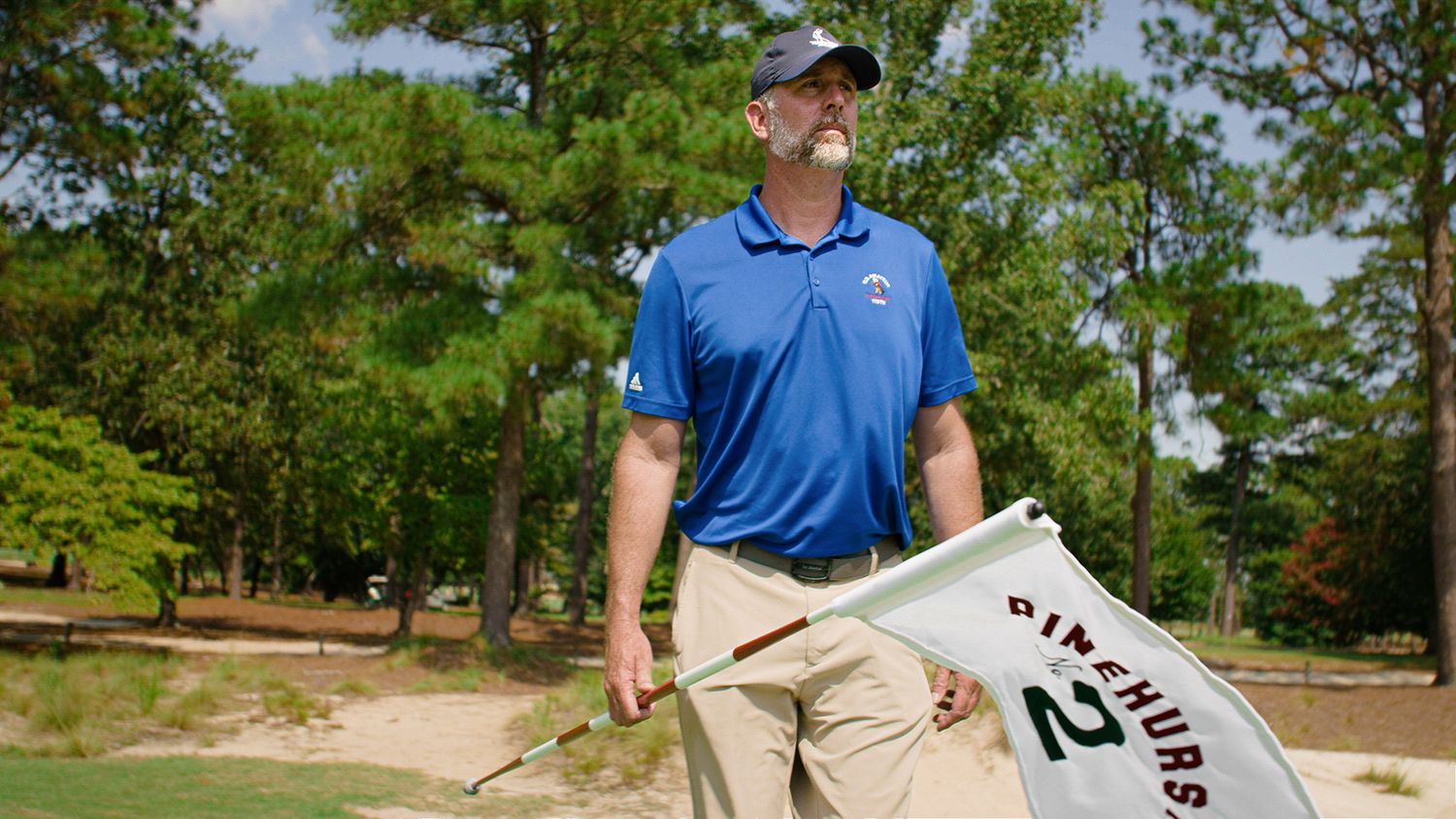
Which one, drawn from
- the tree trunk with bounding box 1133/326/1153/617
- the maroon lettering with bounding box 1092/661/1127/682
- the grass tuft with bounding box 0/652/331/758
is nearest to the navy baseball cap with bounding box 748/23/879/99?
the maroon lettering with bounding box 1092/661/1127/682

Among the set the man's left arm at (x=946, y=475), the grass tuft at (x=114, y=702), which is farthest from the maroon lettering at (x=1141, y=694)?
the grass tuft at (x=114, y=702)

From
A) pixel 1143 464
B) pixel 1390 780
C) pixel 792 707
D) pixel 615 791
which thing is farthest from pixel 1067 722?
pixel 1143 464

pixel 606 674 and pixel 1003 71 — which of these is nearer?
pixel 606 674

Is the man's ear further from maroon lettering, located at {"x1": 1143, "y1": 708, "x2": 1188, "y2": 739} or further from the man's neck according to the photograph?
maroon lettering, located at {"x1": 1143, "y1": 708, "x2": 1188, "y2": 739}

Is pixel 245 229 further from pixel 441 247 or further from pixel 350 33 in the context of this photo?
pixel 441 247

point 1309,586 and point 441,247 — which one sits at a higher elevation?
point 441,247

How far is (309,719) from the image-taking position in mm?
11195

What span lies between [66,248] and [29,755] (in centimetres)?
1103

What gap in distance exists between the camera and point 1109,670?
2.31 meters

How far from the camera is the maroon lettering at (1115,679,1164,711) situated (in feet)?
7.42

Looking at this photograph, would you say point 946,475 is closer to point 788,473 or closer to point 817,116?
point 788,473

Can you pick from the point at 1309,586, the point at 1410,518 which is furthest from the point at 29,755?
the point at 1309,586

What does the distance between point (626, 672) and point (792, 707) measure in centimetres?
33

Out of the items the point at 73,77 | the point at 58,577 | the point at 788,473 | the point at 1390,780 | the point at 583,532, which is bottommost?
the point at 58,577
